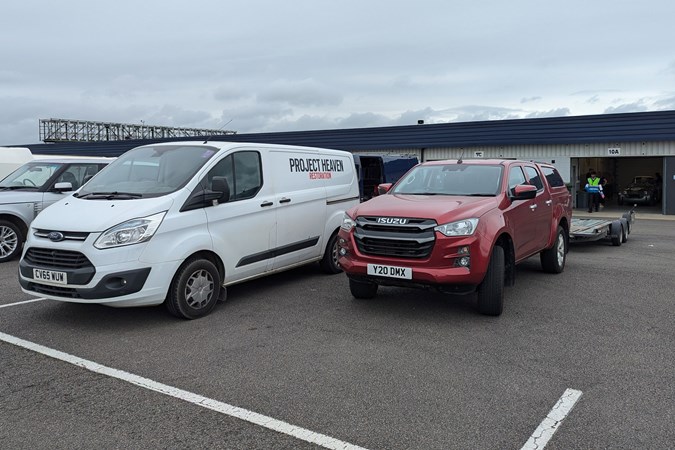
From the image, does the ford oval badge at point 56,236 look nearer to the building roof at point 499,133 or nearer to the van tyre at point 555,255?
the van tyre at point 555,255

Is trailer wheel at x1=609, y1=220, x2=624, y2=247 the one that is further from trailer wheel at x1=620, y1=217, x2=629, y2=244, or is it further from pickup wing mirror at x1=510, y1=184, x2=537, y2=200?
pickup wing mirror at x1=510, y1=184, x2=537, y2=200

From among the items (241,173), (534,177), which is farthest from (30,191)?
(534,177)

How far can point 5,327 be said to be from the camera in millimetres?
5422

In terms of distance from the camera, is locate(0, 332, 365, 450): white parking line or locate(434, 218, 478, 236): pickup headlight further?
locate(434, 218, 478, 236): pickup headlight

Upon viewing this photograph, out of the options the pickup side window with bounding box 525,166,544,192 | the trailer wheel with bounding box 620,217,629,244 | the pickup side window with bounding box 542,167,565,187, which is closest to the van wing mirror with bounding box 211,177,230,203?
the pickup side window with bounding box 525,166,544,192

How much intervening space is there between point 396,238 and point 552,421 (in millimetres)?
2577

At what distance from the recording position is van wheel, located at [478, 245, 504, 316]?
558 cm

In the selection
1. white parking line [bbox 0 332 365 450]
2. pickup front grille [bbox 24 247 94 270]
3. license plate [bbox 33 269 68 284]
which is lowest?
white parking line [bbox 0 332 365 450]

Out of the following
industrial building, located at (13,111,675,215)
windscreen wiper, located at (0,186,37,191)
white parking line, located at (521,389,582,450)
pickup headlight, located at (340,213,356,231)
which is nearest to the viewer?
white parking line, located at (521,389,582,450)

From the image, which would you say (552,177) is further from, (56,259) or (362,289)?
(56,259)

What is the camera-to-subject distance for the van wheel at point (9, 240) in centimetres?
932

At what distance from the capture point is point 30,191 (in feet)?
31.6

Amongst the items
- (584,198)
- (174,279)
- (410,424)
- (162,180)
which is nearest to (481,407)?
(410,424)

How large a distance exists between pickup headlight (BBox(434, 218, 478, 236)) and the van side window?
2.44m
